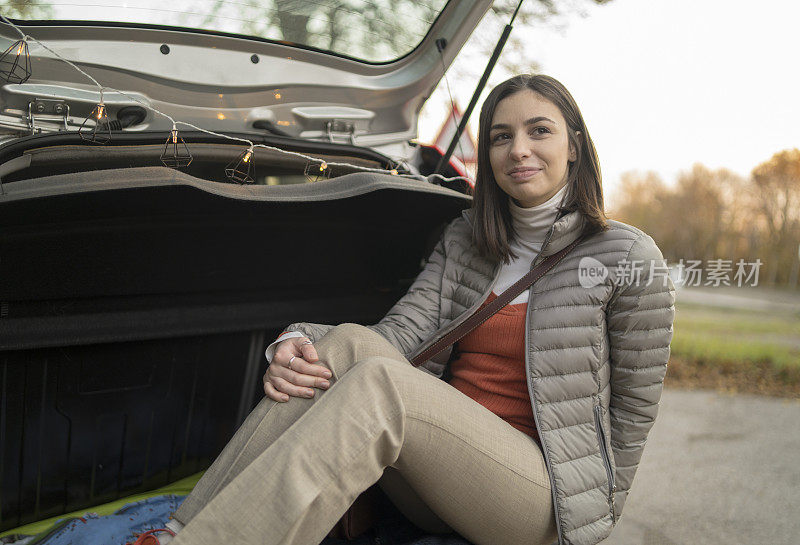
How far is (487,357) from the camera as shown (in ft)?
4.90

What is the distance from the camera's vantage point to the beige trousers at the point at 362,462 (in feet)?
3.38

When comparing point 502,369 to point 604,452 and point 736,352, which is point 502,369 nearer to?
point 604,452

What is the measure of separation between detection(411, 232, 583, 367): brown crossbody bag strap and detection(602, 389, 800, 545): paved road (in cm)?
99

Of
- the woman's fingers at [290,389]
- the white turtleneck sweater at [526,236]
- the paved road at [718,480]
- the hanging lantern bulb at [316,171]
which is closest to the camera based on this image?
the woman's fingers at [290,389]

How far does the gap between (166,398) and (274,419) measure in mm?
722

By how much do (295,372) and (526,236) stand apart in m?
0.70

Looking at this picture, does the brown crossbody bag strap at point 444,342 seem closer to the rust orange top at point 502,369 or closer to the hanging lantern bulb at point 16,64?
the rust orange top at point 502,369

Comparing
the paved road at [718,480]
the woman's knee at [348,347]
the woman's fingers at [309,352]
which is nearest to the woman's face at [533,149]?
the woman's knee at [348,347]

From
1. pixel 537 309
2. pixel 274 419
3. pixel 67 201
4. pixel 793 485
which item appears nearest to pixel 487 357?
pixel 537 309

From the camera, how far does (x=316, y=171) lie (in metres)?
1.71

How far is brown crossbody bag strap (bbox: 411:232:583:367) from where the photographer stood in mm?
1422

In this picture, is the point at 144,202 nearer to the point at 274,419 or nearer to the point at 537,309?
the point at 274,419

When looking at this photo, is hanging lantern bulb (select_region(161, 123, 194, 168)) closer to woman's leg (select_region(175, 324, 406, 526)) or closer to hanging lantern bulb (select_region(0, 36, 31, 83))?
hanging lantern bulb (select_region(0, 36, 31, 83))

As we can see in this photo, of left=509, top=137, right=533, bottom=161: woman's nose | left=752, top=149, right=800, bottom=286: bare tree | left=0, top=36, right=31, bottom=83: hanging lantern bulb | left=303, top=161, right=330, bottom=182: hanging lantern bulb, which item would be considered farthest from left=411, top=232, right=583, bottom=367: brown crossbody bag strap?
left=752, top=149, right=800, bottom=286: bare tree
